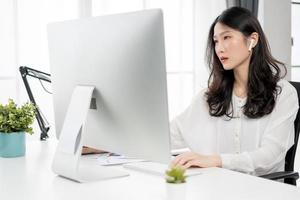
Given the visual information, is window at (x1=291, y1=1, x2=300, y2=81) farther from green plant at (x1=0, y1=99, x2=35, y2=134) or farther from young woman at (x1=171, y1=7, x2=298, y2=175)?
green plant at (x1=0, y1=99, x2=35, y2=134)

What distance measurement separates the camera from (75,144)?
1.42m

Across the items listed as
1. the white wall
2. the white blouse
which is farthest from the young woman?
the white wall

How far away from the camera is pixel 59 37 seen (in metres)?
1.53

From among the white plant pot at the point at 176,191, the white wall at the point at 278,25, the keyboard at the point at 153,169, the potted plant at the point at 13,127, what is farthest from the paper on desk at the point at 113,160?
the white wall at the point at 278,25

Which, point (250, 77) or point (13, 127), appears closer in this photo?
point (13, 127)

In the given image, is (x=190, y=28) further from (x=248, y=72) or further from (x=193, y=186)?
(x=193, y=186)

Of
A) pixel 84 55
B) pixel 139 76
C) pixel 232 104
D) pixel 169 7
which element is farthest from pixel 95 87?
pixel 169 7

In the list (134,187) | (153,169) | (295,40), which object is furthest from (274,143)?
(295,40)

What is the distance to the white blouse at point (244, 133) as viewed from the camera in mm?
1804

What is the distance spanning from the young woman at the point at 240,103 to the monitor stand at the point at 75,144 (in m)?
0.64

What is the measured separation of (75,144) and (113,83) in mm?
245

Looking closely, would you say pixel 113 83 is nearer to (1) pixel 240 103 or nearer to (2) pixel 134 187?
(2) pixel 134 187

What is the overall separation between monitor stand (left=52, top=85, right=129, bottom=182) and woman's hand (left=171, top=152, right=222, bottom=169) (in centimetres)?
18

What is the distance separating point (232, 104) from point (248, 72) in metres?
0.16
